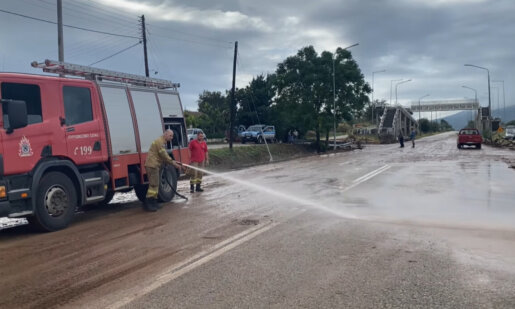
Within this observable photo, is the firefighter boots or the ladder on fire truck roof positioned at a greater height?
the ladder on fire truck roof

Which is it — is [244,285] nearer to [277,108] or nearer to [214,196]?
[214,196]

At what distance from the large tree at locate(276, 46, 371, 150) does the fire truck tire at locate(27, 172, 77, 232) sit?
3358 centimetres

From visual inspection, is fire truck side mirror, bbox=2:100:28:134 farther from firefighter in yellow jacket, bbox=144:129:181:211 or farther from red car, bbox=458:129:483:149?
red car, bbox=458:129:483:149

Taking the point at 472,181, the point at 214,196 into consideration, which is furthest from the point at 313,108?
the point at 214,196

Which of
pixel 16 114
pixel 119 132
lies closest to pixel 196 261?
pixel 16 114

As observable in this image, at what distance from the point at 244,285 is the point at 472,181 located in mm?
11276

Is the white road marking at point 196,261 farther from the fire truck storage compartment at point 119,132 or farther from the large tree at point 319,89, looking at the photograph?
the large tree at point 319,89

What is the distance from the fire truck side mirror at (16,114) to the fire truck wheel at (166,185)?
13.0ft

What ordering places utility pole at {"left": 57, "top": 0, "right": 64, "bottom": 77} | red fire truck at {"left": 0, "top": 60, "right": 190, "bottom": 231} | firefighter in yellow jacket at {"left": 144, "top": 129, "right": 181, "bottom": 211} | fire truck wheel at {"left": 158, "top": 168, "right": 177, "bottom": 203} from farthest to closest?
utility pole at {"left": 57, "top": 0, "right": 64, "bottom": 77} < fire truck wheel at {"left": 158, "top": 168, "right": 177, "bottom": 203} < firefighter in yellow jacket at {"left": 144, "top": 129, "right": 181, "bottom": 211} < red fire truck at {"left": 0, "top": 60, "right": 190, "bottom": 231}

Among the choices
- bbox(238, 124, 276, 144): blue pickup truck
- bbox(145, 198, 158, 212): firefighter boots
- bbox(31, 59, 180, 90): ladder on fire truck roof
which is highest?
bbox(31, 59, 180, 90): ladder on fire truck roof

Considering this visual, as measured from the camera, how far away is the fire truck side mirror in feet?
21.3

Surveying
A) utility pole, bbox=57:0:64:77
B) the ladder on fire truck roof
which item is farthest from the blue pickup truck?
A: the ladder on fire truck roof

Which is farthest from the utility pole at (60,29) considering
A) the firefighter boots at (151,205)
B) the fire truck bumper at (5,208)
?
the fire truck bumper at (5,208)

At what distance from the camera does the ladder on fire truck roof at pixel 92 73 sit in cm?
801
